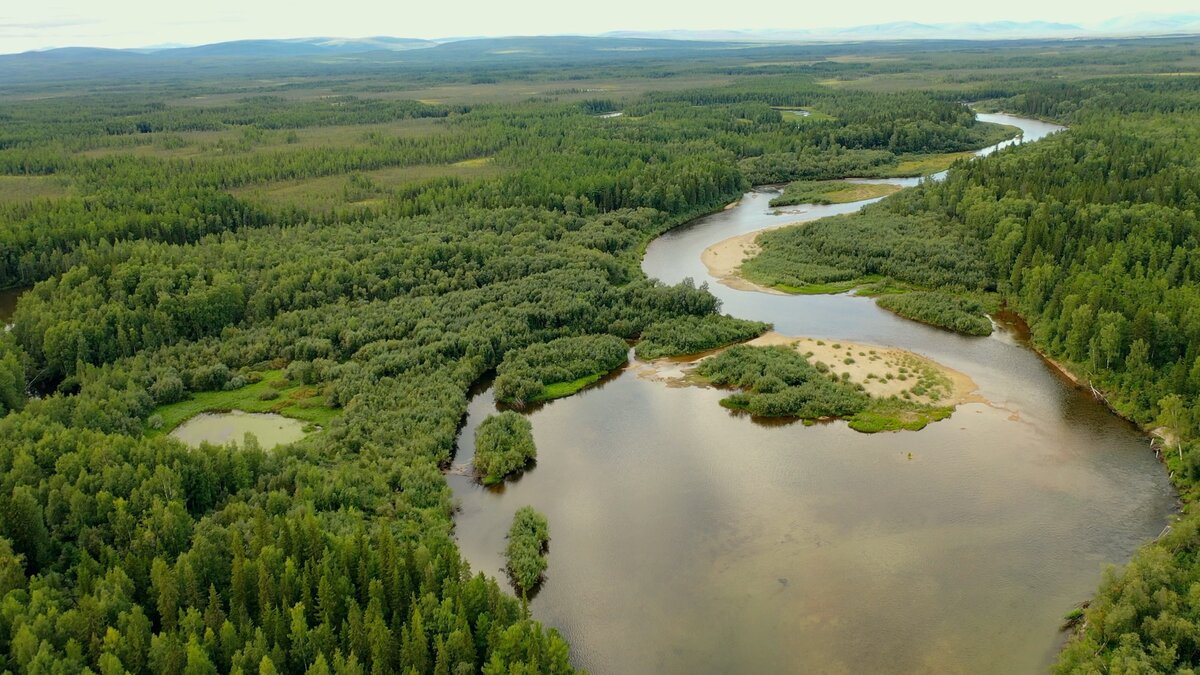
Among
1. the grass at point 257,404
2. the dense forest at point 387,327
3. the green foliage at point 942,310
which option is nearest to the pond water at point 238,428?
the grass at point 257,404

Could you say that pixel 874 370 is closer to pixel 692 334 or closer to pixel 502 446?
pixel 692 334

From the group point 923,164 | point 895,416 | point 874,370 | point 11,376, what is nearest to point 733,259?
point 874,370

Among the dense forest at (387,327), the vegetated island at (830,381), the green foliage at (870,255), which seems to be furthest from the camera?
the green foliage at (870,255)

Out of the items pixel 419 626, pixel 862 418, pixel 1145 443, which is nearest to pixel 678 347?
pixel 862 418

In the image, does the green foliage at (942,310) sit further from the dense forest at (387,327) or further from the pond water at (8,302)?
the pond water at (8,302)

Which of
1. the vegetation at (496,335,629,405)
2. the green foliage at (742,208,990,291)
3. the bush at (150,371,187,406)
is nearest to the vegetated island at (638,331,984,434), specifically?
the vegetation at (496,335,629,405)

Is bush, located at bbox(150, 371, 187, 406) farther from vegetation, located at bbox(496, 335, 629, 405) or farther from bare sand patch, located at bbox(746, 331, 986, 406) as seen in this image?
bare sand patch, located at bbox(746, 331, 986, 406)

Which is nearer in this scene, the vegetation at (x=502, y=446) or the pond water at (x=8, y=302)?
the vegetation at (x=502, y=446)

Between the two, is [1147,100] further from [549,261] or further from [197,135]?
[197,135]
